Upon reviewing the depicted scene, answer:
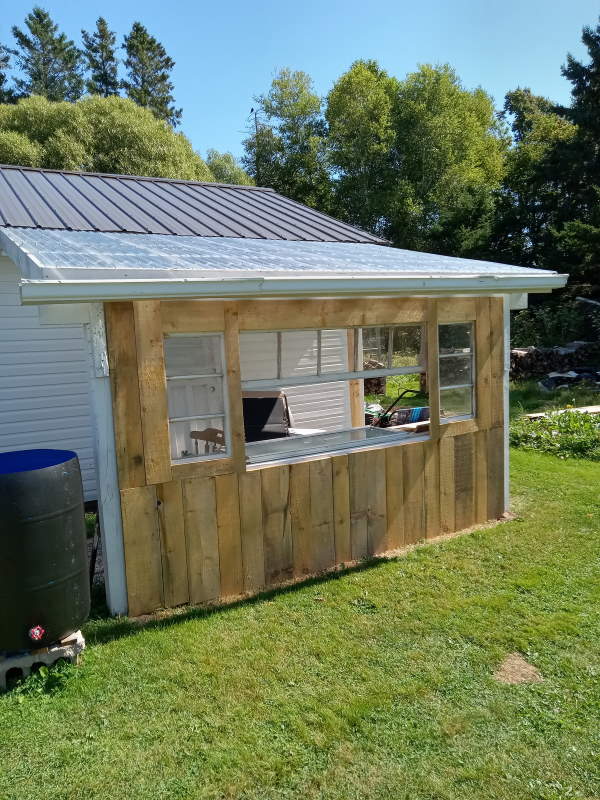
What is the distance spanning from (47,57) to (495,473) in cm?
3239

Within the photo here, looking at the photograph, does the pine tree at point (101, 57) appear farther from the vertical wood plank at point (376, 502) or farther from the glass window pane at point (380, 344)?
the vertical wood plank at point (376, 502)

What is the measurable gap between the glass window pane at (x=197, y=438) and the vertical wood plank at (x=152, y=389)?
0.16 meters

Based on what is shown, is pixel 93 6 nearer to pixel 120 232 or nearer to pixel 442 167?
pixel 442 167

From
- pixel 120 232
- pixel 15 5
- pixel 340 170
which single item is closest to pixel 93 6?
pixel 15 5

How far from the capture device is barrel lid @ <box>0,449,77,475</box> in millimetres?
3250

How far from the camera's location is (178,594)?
4.01 meters

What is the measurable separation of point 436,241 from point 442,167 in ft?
25.6

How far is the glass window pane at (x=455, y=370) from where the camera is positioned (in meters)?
5.18

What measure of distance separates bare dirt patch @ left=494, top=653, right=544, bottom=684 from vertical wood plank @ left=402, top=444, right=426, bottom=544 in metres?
1.70

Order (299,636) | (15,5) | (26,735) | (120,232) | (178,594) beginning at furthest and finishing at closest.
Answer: (15,5), (120,232), (178,594), (299,636), (26,735)

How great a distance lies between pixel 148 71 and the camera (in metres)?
29.9

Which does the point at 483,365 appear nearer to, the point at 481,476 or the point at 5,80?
Answer: the point at 481,476

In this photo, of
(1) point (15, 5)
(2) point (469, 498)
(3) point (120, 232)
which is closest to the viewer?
(2) point (469, 498)

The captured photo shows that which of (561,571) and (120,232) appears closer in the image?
(561,571)
